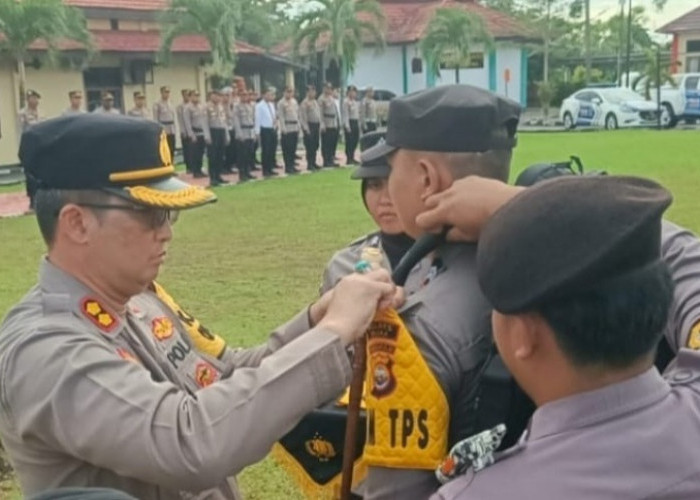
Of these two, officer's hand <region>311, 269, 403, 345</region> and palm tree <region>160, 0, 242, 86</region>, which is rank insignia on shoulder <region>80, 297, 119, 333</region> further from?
palm tree <region>160, 0, 242, 86</region>

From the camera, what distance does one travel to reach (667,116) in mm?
30297

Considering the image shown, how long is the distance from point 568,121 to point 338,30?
822cm

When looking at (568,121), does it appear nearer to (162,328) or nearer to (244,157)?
(244,157)

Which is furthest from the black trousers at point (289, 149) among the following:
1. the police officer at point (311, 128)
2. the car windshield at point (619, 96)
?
the car windshield at point (619, 96)

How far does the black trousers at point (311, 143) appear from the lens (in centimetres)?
2134

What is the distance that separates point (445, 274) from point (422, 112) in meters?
0.33

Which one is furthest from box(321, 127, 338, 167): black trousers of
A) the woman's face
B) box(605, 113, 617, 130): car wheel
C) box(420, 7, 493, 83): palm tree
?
the woman's face

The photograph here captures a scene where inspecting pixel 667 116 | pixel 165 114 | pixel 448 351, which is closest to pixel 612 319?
pixel 448 351

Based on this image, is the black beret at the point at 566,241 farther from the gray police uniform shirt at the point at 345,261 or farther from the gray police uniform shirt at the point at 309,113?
the gray police uniform shirt at the point at 309,113

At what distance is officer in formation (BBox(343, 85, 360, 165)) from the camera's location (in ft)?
75.4

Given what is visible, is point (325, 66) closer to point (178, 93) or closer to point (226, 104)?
point (178, 93)

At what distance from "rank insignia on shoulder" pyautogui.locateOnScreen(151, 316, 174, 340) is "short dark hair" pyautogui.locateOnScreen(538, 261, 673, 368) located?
1128 millimetres

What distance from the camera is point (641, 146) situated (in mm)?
21828

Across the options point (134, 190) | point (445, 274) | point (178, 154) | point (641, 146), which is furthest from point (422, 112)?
point (178, 154)
